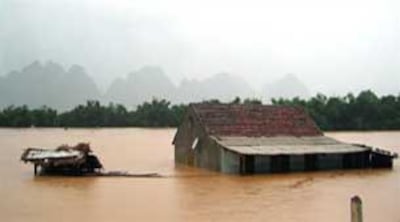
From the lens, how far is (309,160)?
966 inches

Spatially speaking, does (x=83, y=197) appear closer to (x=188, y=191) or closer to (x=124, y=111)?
(x=188, y=191)

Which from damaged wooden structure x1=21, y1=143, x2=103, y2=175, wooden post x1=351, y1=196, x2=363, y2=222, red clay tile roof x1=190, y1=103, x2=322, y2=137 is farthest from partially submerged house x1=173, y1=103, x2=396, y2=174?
wooden post x1=351, y1=196, x2=363, y2=222

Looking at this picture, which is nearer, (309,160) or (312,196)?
(312,196)

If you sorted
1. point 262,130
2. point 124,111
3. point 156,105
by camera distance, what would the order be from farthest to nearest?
point 124,111 < point 156,105 < point 262,130

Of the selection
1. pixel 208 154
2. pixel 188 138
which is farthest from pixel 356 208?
pixel 188 138

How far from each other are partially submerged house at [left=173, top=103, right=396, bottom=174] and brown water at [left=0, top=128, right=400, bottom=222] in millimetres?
648

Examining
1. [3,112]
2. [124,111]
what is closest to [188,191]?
[124,111]

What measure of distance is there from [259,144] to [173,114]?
50.1 m

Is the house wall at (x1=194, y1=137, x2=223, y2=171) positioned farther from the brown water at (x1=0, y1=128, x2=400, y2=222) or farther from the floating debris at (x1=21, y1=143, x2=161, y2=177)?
the floating debris at (x1=21, y1=143, x2=161, y2=177)

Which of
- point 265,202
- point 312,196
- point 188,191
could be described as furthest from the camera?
point 188,191

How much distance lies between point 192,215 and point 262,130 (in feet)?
36.5

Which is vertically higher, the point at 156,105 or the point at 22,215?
the point at 156,105

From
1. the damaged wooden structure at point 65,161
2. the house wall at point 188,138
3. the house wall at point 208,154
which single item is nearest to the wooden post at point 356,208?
the house wall at point 208,154

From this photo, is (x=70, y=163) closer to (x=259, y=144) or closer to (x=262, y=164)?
(x=262, y=164)
